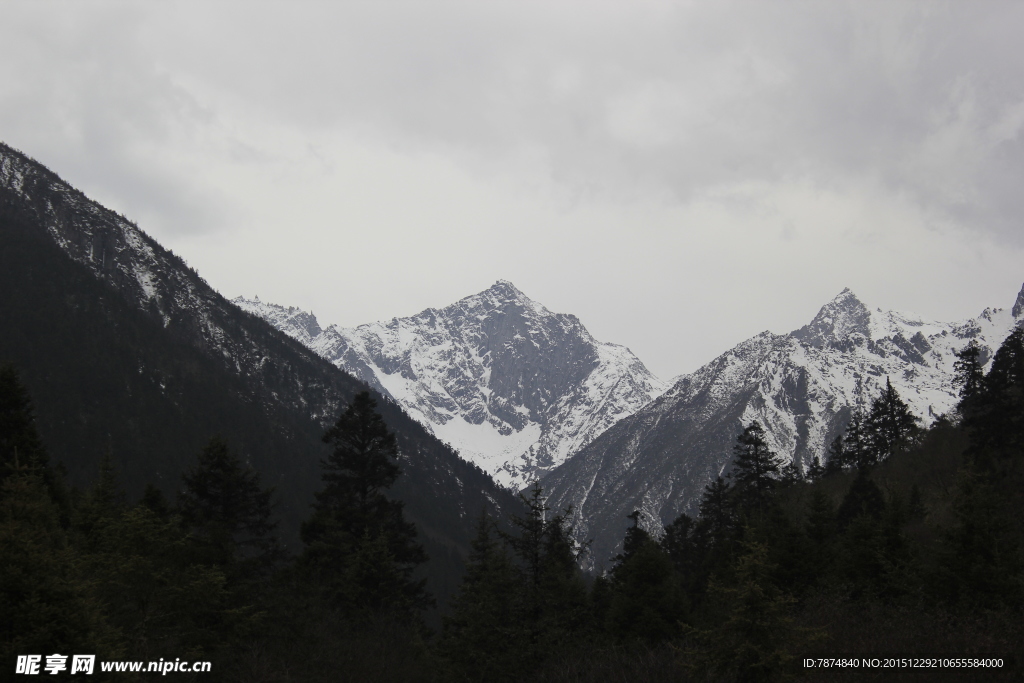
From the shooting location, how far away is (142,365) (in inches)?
5748

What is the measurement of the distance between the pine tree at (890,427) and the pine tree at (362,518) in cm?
5373

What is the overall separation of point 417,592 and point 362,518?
14.2ft

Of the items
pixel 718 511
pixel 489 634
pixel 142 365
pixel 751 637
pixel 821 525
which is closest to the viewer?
pixel 751 637

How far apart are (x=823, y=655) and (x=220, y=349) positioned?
176 metres

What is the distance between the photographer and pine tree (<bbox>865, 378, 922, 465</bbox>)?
69.1 m

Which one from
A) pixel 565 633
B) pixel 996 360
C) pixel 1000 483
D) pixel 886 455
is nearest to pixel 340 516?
pixel 565 633

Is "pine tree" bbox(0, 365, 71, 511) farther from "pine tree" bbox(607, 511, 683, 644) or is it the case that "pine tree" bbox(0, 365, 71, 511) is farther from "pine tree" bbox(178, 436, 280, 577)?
"pine tree" bbox(607, 511, 683, 644)

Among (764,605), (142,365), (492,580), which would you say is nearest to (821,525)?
(492,580)

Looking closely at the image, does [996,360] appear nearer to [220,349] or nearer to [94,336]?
[94,336]

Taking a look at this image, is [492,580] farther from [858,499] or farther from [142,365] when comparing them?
[142,365]

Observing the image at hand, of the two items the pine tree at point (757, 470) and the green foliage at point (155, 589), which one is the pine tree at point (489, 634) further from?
the pine tree at point (757, 470)

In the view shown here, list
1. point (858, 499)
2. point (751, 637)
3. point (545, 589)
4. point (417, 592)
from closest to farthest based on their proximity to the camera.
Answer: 1. point (751, 637)
2. point (545, 589)
3. point (417, 592)
4. point (858, 499)

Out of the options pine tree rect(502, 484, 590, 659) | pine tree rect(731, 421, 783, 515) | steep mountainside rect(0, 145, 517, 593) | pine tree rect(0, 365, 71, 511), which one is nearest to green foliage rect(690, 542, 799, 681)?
pine tree rect(502, 484, 590, 659)

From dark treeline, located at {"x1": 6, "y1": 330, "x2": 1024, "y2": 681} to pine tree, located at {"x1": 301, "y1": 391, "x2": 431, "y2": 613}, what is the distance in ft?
0.34
